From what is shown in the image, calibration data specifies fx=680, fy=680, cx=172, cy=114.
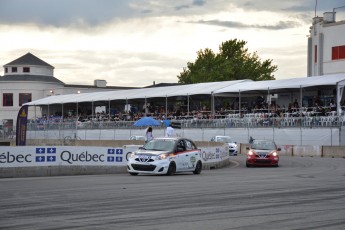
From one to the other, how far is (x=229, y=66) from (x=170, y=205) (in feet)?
301

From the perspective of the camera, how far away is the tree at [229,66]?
105 metres

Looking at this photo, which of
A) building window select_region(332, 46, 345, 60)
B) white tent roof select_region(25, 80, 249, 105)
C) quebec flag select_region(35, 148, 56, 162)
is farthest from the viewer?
building window select_region(332, 46, 345, 60)

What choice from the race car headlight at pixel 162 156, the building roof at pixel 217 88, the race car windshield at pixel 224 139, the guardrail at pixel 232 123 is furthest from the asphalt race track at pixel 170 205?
the building roof at pixel 217 88

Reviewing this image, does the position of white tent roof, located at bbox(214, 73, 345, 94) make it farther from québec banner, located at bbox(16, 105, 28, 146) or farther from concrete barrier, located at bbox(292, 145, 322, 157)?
québec banner, located at bbox(16, 105, 28, 146)

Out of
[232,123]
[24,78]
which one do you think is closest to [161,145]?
[232,123]

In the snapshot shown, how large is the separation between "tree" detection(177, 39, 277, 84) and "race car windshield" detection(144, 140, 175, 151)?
77986 mm

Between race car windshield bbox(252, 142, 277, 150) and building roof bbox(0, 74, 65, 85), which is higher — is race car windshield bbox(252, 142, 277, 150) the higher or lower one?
the lower one

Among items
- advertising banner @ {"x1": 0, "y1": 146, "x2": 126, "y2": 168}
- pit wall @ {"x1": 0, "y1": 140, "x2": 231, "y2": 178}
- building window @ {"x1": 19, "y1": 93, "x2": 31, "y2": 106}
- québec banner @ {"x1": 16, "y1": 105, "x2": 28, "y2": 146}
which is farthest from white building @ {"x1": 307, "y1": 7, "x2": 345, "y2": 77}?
advertising banner @ {"x1": 0, "y1": 146, "x2": 126, "y2": 168}

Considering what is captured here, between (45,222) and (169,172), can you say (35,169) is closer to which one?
(169,172)

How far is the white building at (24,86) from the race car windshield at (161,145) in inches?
2733

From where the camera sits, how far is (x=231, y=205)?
47.3ft

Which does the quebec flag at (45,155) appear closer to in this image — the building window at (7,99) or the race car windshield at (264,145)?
the race car windshield at (264,145)

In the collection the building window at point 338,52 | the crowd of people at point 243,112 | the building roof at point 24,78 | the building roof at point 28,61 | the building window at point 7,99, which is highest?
the building roof at point 28,61

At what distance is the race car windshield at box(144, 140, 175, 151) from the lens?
25500 millimetres
